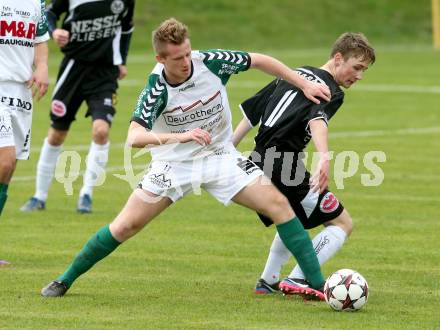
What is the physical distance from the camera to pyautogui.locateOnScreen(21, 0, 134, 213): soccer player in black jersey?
43.0 feet

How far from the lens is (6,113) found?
31.2 ft

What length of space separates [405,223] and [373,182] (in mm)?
2807

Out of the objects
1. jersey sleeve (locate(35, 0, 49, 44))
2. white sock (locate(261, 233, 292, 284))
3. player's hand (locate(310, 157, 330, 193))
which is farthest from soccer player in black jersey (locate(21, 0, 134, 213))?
player's hand (locate(310, 157, 330, 193))

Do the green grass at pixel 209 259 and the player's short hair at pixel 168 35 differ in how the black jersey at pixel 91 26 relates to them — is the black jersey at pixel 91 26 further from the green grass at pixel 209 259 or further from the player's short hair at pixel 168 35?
A: the player's short hair at pixel 168 35

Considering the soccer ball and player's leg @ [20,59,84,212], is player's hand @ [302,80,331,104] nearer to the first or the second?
the soccer ball

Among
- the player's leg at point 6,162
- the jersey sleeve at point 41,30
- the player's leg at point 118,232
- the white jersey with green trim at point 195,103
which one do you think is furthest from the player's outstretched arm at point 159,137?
the jersey sleeve at point 41,30

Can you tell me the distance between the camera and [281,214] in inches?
322

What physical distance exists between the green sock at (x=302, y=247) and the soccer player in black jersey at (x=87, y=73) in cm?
509

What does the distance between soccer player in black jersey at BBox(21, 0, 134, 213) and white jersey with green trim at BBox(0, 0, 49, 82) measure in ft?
10.8

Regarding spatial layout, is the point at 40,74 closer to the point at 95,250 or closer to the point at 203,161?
the point at 95,250

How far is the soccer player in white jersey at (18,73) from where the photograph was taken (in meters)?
9.52

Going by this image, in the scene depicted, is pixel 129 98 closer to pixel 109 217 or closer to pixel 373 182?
pixel 373 182

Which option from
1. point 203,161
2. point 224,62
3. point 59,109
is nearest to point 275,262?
point 203,161

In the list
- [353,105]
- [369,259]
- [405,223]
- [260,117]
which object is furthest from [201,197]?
[353,105]
